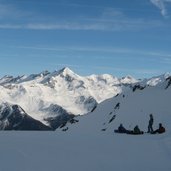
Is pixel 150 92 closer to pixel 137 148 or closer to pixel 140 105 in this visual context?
pixel 140 105

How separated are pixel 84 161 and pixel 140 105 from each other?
8063cm

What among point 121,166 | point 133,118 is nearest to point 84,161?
point 121,166

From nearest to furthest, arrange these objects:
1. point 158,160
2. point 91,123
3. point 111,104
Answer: point 158,160, point 91,123, point 111,104

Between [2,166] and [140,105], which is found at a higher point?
[2,166]

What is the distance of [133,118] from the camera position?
9212cm

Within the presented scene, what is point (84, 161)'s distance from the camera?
23375mm

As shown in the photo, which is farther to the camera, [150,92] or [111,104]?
[111,104]

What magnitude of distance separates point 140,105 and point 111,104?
97.3ft

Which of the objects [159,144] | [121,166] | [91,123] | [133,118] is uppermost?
[121,166]

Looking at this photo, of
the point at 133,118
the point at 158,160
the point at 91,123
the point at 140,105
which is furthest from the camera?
the point at 91,123

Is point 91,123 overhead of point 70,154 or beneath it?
beneath

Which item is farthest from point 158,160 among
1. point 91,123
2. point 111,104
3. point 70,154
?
point 111,104

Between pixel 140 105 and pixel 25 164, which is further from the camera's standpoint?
pixel 140 105

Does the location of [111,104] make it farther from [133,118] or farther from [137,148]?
[137,148]
